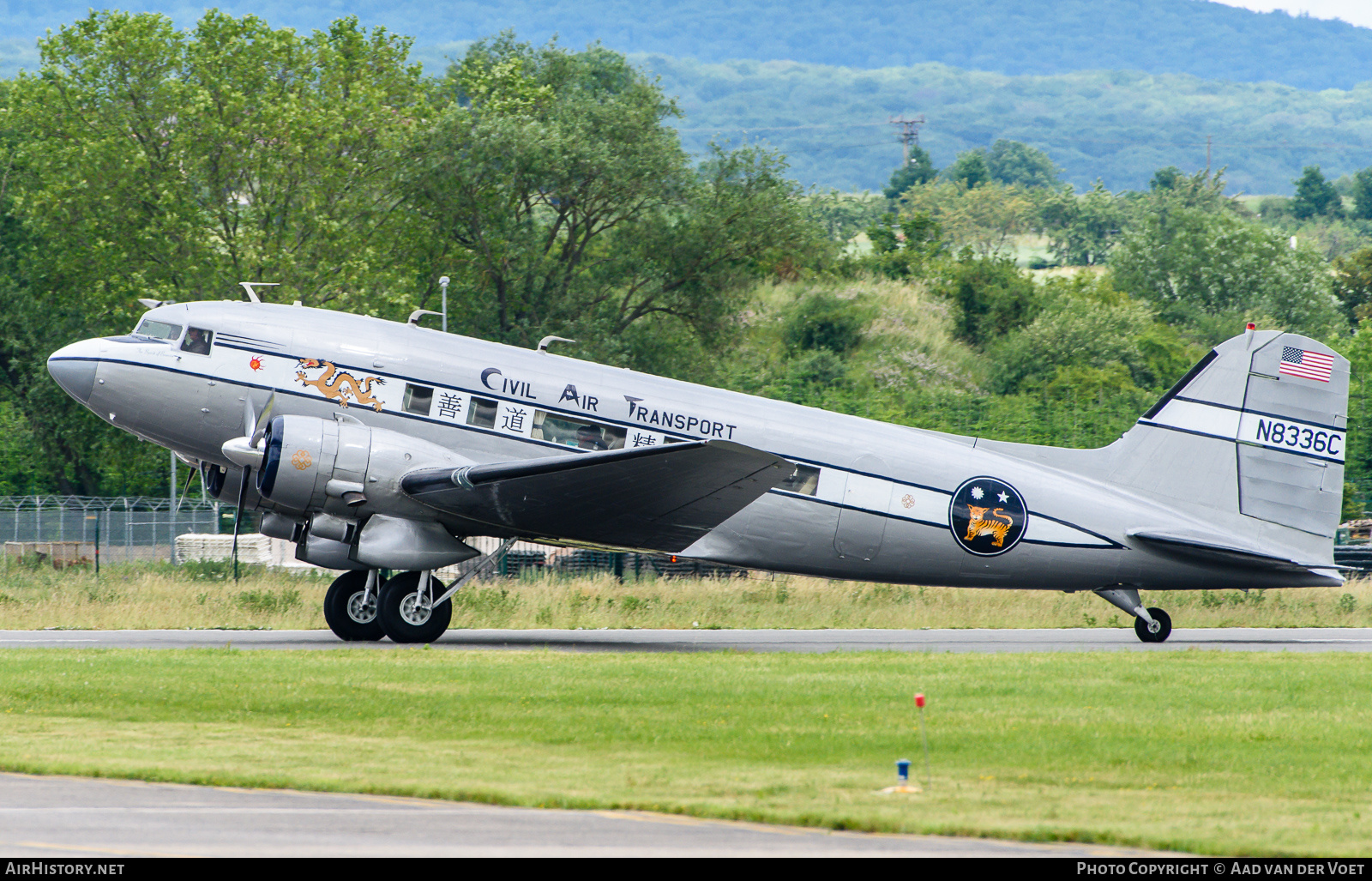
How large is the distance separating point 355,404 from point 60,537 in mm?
29988

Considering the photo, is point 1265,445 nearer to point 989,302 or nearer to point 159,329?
point 159,329

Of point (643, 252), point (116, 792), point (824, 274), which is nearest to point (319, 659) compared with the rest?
point (116, 792)

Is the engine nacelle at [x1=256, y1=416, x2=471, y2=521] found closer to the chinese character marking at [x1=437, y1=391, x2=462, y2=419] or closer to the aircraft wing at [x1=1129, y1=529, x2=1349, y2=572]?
the chinese character marking at [x1=437, y1=391, x2=462, y2=419]

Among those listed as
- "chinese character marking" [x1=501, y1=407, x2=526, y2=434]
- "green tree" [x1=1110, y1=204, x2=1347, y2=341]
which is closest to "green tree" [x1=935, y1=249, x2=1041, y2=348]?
"green tree" [x1=1110, y1=204, x2=1347, y2=341]

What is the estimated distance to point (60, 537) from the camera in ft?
149

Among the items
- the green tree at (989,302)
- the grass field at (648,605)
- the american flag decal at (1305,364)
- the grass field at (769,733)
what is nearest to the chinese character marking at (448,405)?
the grass field at (769,733)

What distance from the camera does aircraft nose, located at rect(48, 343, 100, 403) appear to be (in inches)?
784

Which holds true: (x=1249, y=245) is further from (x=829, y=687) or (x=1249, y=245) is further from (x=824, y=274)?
(x=829, y=687)

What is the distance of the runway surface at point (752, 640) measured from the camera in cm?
2005

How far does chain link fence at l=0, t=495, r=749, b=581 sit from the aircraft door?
2450 mm

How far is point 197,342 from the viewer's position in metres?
19.9

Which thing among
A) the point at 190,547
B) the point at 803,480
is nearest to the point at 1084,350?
the point at 190,547

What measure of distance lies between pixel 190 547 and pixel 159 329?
54.6 ft

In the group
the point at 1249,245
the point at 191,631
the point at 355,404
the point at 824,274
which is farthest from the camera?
the point at 1249,245
